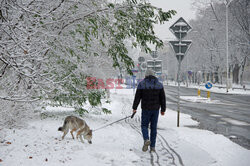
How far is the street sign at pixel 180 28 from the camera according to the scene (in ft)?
32.1

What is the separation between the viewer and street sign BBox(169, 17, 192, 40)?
9.77 m

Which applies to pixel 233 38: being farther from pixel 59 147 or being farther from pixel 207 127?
pixel 59 147

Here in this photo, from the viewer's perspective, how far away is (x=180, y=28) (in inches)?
387

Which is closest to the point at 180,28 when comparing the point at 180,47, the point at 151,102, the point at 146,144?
the point at 180,47

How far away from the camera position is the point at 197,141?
725 centimetres

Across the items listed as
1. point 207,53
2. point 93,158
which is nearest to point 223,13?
point 207,53

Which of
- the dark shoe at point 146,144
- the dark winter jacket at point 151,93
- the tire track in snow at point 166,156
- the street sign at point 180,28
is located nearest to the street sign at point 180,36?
the street sign at point 180,28

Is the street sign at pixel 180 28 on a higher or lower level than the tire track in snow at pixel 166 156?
higher

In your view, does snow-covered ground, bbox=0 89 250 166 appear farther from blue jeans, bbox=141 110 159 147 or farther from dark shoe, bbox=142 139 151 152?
blue jeans, bbox=141 110 159 147

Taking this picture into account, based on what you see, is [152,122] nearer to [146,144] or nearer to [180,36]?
[146,144]

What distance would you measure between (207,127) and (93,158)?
5.94m

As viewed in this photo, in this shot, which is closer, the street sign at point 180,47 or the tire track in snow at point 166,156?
the tire track in snow at point 166,156

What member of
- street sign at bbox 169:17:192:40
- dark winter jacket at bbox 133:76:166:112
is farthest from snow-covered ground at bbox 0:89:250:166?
street sign at bbox 169:17:192:40

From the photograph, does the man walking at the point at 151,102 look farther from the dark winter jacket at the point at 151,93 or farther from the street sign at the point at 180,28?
the street sign at the point at 180,28
